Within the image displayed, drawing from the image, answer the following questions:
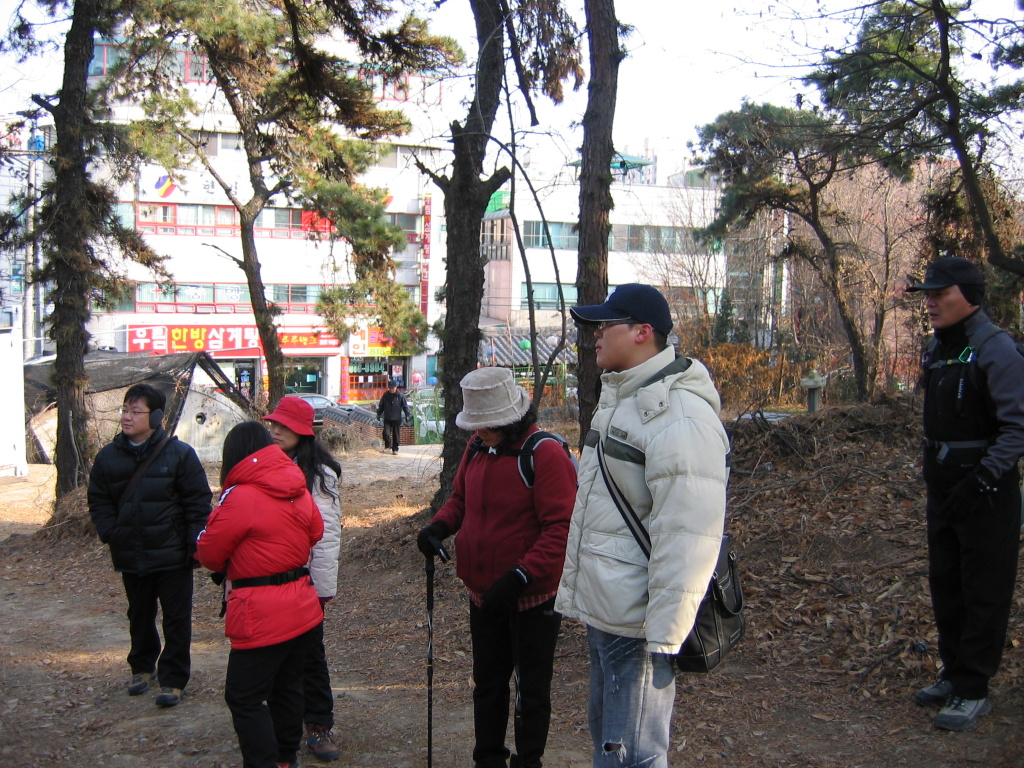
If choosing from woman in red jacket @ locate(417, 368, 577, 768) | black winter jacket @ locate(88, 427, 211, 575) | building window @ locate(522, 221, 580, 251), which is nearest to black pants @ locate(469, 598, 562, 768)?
woman in red jacket @ locate(417, 368, 577, 768)

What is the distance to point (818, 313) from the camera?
31578 millimetres

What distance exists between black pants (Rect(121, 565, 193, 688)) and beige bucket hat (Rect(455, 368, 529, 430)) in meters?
2.34

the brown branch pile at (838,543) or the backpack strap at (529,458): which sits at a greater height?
the backpack strap at (529,458)

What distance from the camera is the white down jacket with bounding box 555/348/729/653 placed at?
7.99ft

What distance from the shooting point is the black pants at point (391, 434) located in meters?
22.7

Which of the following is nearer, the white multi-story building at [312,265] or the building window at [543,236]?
the white multi-story building at [312,265]

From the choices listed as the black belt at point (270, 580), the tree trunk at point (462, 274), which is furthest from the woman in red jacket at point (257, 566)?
the tree trunk at point (462, 274)

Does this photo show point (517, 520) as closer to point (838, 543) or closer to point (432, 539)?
point (432, 539)

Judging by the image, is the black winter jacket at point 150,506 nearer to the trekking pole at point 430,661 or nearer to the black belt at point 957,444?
the trekking pole at point 430,661

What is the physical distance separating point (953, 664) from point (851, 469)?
3432 millimetres

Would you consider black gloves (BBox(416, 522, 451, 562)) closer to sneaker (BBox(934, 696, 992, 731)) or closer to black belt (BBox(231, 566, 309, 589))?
black belt (BBox(231, 566, 309, 589))

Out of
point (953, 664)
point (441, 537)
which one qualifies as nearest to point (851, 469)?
point (953, 664)

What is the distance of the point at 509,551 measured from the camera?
3.54 meters

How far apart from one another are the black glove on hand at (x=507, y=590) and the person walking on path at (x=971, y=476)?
6.31 ft
